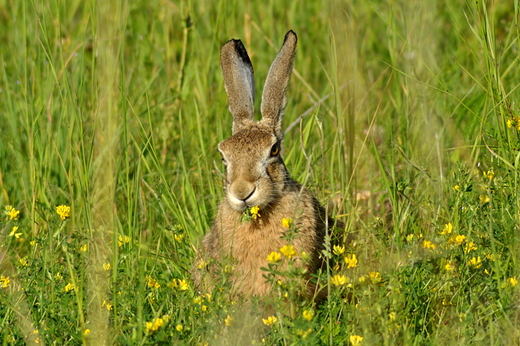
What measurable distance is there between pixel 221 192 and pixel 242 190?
2.84 ft

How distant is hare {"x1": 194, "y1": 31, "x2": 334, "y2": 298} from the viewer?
4.01m

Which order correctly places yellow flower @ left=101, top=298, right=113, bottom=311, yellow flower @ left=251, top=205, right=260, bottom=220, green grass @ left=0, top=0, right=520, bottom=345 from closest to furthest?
green grass @ left=0, top=0, right=520, bottom=345 < yellow flower @ left=101, top=298, right=113, bottom=311 < yellow flower @ left=251, top=205, right=260, bottom=220

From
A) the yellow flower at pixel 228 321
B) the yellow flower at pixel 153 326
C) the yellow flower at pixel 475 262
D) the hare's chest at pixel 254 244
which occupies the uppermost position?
the yellow flower at pixel 475 262

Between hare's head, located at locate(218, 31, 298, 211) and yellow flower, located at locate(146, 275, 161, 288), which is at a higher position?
hare's head, located at locate(218, 31, 298, 211)

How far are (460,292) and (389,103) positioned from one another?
8.79 ft

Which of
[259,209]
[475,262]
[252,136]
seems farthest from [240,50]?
[475,262]

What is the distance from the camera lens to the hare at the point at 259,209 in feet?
13.1

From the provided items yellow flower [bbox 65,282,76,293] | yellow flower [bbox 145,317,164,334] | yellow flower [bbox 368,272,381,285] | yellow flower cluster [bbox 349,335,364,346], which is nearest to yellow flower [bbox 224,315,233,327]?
yellow flower [bbox 145,317,164,334]

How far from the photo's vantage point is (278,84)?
4.61m

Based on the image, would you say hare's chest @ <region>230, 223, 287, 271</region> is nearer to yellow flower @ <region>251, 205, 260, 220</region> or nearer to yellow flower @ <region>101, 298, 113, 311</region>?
yellow flower @ <region>251, 205, 260, 220</region>

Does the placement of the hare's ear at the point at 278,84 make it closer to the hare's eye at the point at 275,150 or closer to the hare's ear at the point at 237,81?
the hare's ear at the point at 237,81

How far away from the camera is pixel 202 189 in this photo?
4.64 meters

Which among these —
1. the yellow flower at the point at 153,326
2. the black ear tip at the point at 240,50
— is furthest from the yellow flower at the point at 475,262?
the black ear tip at the point at 240,50

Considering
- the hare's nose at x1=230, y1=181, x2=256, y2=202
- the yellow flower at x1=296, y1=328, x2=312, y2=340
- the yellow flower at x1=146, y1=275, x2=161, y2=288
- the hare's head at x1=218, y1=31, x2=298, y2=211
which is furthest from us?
the hare's head at x1=218, y1=31, x2=298, y2=211
